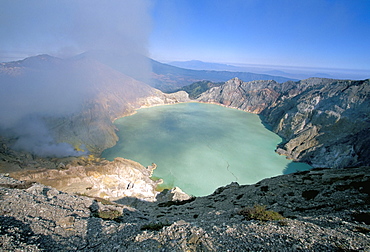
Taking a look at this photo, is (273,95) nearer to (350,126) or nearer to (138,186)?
(350,126)

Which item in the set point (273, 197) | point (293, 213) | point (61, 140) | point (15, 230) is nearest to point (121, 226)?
point (15, 230)

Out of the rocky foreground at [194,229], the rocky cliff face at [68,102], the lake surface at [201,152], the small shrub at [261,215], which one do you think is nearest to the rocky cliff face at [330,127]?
the lake surface at [201,152]

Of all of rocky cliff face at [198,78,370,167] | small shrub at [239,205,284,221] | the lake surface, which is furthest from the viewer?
rocky cliff face at [198,78,370,167]

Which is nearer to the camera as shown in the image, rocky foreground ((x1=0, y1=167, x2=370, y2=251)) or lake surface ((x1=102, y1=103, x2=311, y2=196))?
rocky foreground ((x1=0, y1=167, x2=370, y2=251))

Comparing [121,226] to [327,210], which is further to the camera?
[327,210]

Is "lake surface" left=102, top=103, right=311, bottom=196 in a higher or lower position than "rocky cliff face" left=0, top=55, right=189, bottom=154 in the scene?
lower

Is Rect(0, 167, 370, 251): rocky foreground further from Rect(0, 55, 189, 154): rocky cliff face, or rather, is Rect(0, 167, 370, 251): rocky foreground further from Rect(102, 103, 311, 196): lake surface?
Rect(0, 55, 189, 154): rocky cliff face

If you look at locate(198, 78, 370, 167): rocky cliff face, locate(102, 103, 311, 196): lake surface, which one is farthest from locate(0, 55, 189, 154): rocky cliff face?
locate(198, 78, 370, 167): rocky cliff face

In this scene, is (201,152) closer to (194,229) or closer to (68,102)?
(194,229)

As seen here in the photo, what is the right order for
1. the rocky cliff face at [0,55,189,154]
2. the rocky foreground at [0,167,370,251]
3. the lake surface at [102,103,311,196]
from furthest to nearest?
the rocky cliff face at [0,55,189,154]
the lake surface at [102,103,311,196]
the rocky foreground at [0,167,370,251]

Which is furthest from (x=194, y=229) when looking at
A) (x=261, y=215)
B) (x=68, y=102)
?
(x=68, y=102)
